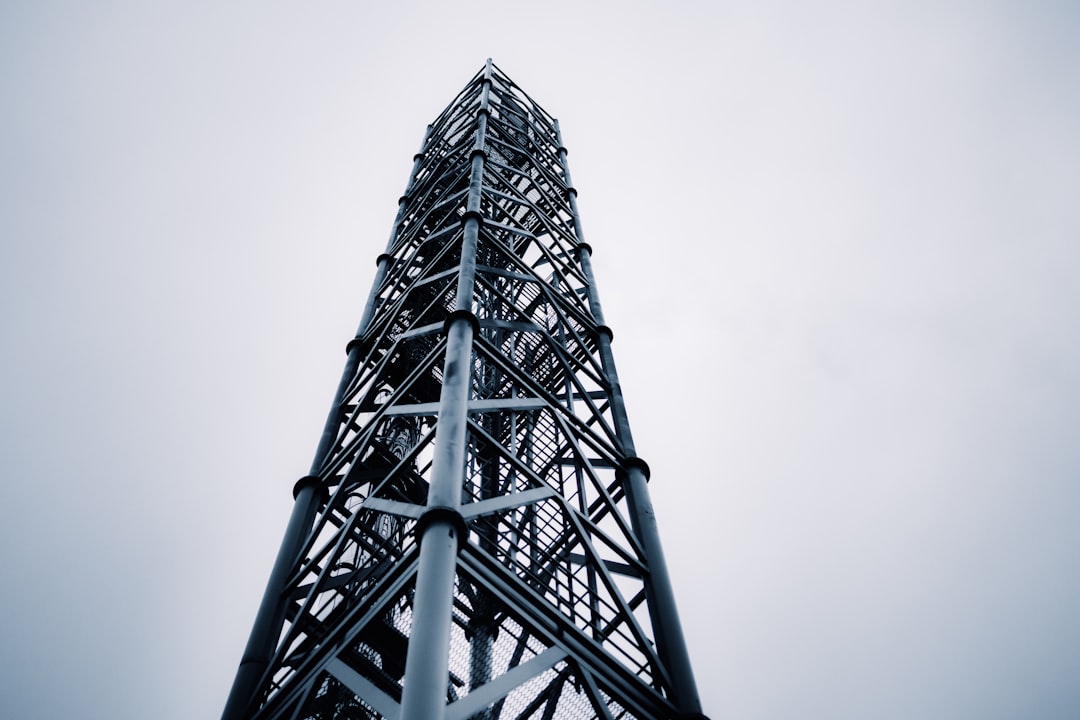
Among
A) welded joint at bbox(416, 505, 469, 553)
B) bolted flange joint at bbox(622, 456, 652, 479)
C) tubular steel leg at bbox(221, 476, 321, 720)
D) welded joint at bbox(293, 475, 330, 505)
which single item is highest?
bolted flange joint at bbox(622, 456, 652, 479)

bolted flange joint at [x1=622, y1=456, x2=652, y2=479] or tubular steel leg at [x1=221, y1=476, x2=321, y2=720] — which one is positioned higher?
bolted flange joint at [x1=622, y1=456, x2=652, y2=479]

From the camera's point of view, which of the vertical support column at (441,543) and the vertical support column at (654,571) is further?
the vertical support column at (654,571)

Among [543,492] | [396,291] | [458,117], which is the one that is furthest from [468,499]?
[458,117]

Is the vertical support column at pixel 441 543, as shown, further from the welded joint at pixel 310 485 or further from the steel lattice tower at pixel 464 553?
the welded joint at pixel 310 485

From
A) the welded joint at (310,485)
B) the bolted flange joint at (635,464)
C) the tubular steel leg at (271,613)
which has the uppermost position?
the bolted flange joint at (635,464)

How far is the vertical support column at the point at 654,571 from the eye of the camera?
470 cm

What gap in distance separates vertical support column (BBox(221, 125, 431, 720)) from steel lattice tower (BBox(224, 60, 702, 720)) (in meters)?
0.01

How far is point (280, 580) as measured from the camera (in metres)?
5.61

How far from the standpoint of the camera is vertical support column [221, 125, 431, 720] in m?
4.83

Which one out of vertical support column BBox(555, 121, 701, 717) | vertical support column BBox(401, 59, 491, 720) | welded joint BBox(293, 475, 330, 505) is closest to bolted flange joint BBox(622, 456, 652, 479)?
vertical support column BBox(555, 121, 701, 717)

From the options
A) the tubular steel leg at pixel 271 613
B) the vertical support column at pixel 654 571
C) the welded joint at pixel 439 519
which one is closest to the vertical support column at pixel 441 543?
the welded joint at pixel 439 519

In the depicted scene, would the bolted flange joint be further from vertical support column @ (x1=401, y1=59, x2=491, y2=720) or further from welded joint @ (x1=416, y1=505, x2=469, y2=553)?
welded joint @ (x1=416, y1=505, x2=469, y2=553)

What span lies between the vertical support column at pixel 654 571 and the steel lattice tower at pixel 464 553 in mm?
15

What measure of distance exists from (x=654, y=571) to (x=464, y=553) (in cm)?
201
